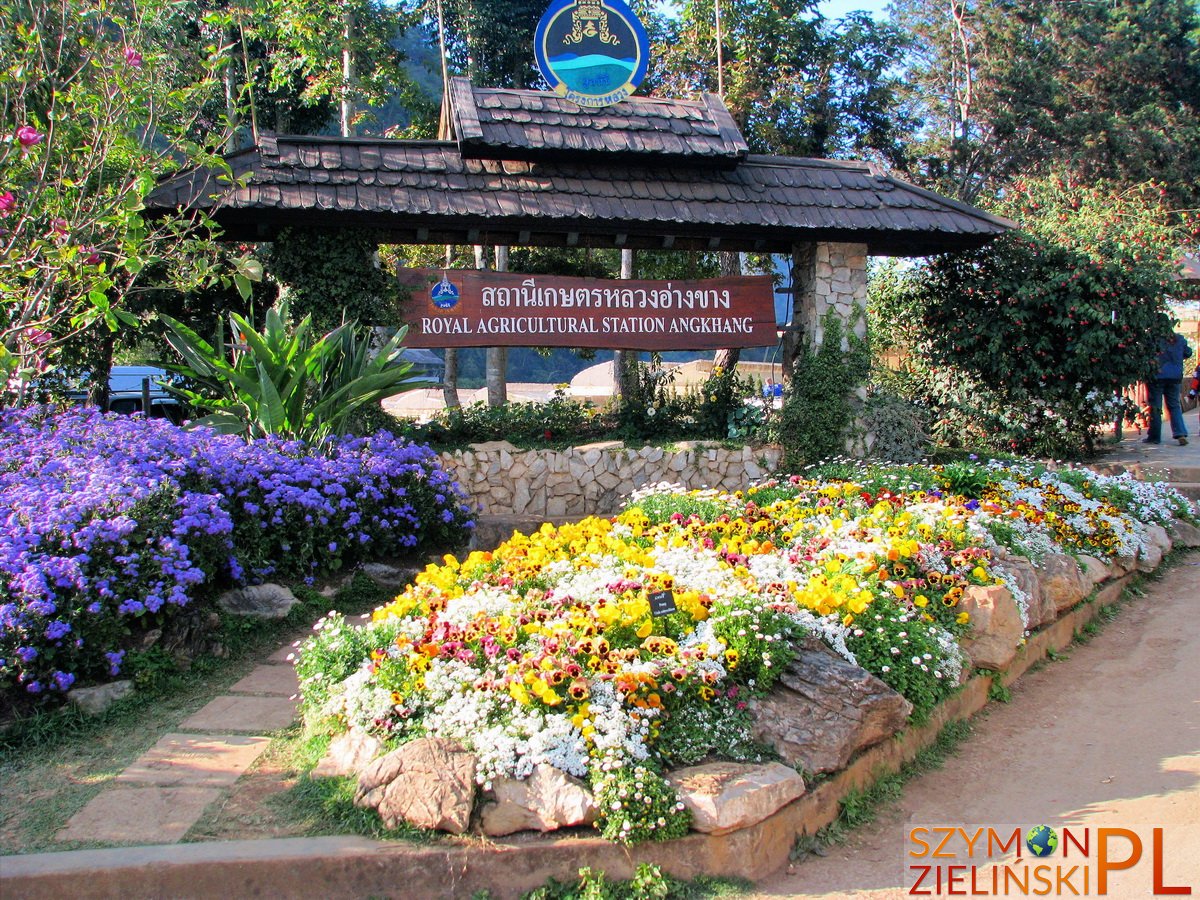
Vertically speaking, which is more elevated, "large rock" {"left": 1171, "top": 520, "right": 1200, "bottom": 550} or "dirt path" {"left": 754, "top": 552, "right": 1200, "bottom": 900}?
"large rock" {"left": 1171, "top": 520, "right": 1200, "bottom": 550}

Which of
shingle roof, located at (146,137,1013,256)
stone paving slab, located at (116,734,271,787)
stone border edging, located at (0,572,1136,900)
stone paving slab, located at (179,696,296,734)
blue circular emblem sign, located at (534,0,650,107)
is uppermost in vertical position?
blue circular emblem sign, located at (534,0,650,107)

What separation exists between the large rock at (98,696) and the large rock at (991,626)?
4081 mm

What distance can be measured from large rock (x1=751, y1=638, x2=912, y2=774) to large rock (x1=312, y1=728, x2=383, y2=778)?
1480 mm

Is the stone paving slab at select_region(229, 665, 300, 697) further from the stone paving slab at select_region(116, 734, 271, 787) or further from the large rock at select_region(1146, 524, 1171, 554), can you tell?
the large rock at select_region(1146, 524, 1171, 554)

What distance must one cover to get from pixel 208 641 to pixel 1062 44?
23.4 meters

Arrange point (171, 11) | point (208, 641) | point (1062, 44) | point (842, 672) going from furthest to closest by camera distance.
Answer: point (1062, 44) → point (171, 11) → point (208, 641) → point (842, 672)

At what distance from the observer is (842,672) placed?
4199 mm

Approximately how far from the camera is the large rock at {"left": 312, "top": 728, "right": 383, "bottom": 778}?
3.74 m

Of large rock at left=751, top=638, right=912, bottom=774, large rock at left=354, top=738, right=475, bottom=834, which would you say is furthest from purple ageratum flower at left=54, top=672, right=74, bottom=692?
large rock at left=751, top=638, right=912, bottom=774

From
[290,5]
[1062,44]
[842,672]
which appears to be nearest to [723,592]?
[842,672]

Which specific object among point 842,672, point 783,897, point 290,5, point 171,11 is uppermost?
point 290,5

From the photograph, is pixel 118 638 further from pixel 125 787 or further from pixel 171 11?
pixel 171 11

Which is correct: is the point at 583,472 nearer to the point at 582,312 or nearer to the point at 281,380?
the point at 582,312

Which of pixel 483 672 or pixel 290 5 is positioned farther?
pixel 290 5
